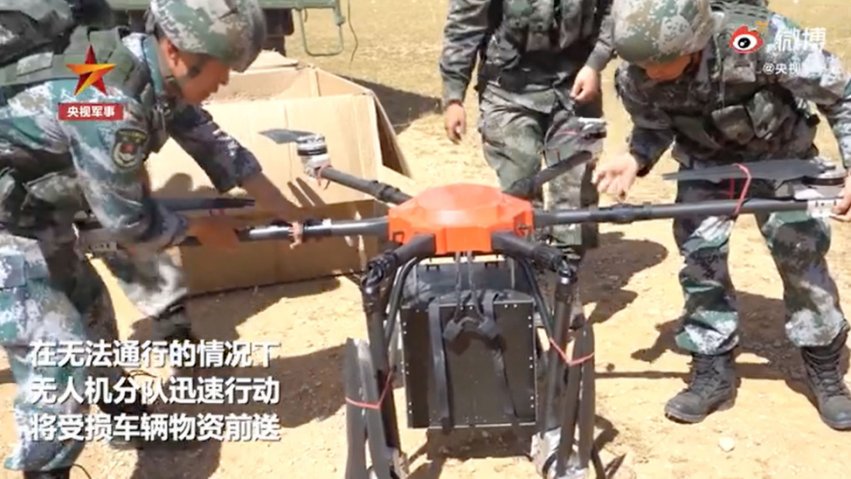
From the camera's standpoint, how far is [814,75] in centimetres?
330

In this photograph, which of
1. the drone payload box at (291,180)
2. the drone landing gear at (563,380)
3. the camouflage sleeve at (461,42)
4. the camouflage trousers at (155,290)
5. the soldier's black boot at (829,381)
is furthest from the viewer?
the drone payload box at (291,180)

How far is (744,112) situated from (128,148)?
208 cm

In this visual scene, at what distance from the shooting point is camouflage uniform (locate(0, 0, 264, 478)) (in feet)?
9.66

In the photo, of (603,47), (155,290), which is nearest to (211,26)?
(155,290)

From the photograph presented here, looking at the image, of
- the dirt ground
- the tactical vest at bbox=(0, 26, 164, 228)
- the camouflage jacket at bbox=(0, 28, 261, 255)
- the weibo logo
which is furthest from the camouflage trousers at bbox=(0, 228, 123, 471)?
the weibo logo

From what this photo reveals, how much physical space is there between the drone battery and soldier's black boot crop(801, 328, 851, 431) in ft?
4.49

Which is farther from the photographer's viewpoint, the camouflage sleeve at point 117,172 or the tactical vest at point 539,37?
the tactical vest at point 539,37

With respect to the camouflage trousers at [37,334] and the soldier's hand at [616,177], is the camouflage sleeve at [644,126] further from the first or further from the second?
the camouflage trousers at [37,334]

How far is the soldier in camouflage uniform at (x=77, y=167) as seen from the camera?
2943 mm

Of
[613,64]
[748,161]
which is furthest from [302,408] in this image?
[613,64]

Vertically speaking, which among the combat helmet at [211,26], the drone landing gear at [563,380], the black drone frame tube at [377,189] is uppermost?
the combat helmet at [211,26]

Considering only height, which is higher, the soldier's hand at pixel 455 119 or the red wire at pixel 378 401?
the soldier's hand at pixel 455 119

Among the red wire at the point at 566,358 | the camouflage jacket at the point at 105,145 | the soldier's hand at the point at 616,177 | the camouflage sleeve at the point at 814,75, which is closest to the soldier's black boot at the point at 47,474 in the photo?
the camouflage jacket at the point at 105,145

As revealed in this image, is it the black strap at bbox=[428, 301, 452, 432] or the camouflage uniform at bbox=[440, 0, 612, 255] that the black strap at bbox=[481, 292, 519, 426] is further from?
the camouflage uniform at bbox=[440, 0, 612, 255]
